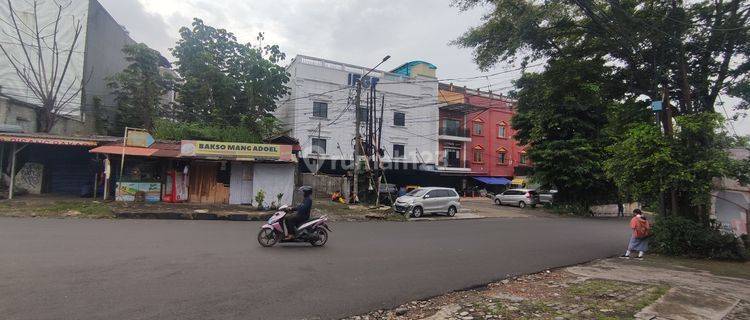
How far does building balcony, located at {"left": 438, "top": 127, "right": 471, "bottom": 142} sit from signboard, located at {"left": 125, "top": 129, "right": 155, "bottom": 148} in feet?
86.9

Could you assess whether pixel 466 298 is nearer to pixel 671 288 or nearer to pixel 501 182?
pixel 671 288

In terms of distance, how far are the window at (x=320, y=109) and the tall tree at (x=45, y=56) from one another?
15462mm

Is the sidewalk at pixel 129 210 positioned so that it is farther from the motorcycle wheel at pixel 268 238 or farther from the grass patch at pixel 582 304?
the grass patch at pixel 582 304

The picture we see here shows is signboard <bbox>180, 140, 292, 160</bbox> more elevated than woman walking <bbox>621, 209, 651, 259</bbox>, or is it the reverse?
signboard <bbox>180, 140, 292, 160</bbox>

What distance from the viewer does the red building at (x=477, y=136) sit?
131ft

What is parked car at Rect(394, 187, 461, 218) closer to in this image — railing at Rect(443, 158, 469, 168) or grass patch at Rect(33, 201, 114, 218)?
grass patch at Rect(33, 201, 114, 218)

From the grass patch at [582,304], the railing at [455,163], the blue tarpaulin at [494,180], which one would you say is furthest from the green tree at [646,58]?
the blue tarpaulin at [494,180]

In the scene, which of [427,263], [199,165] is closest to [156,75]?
[199,165]

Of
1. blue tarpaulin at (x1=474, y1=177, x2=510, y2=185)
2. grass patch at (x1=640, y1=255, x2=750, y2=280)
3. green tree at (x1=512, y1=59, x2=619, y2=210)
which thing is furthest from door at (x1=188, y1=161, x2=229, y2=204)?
blue tarpaulin at (x1=474, y1=177, x2=510, y2=185)

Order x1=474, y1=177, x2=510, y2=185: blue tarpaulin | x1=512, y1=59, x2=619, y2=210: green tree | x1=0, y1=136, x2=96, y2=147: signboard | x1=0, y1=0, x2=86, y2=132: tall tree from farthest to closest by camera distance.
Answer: x1=474, y1=177, x2=510, y2=185: blue tarpaulin → x1=512, y1=59, x2=619, y2=210: green tree → x1=0, y1=0, x2=86, y2=132: tall tree → x1=0, y1=136, x2=96, y2=147: signboard

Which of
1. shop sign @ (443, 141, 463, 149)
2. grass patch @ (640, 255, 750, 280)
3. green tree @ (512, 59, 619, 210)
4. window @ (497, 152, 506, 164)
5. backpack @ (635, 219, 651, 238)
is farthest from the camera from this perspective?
window @ (497, 152, 506, 164)

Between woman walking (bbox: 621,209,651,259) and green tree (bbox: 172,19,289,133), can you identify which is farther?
green tree (bbox: 172,19,289,133)

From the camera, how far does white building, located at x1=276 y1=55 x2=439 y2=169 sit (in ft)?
107

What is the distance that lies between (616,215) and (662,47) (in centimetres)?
2154
